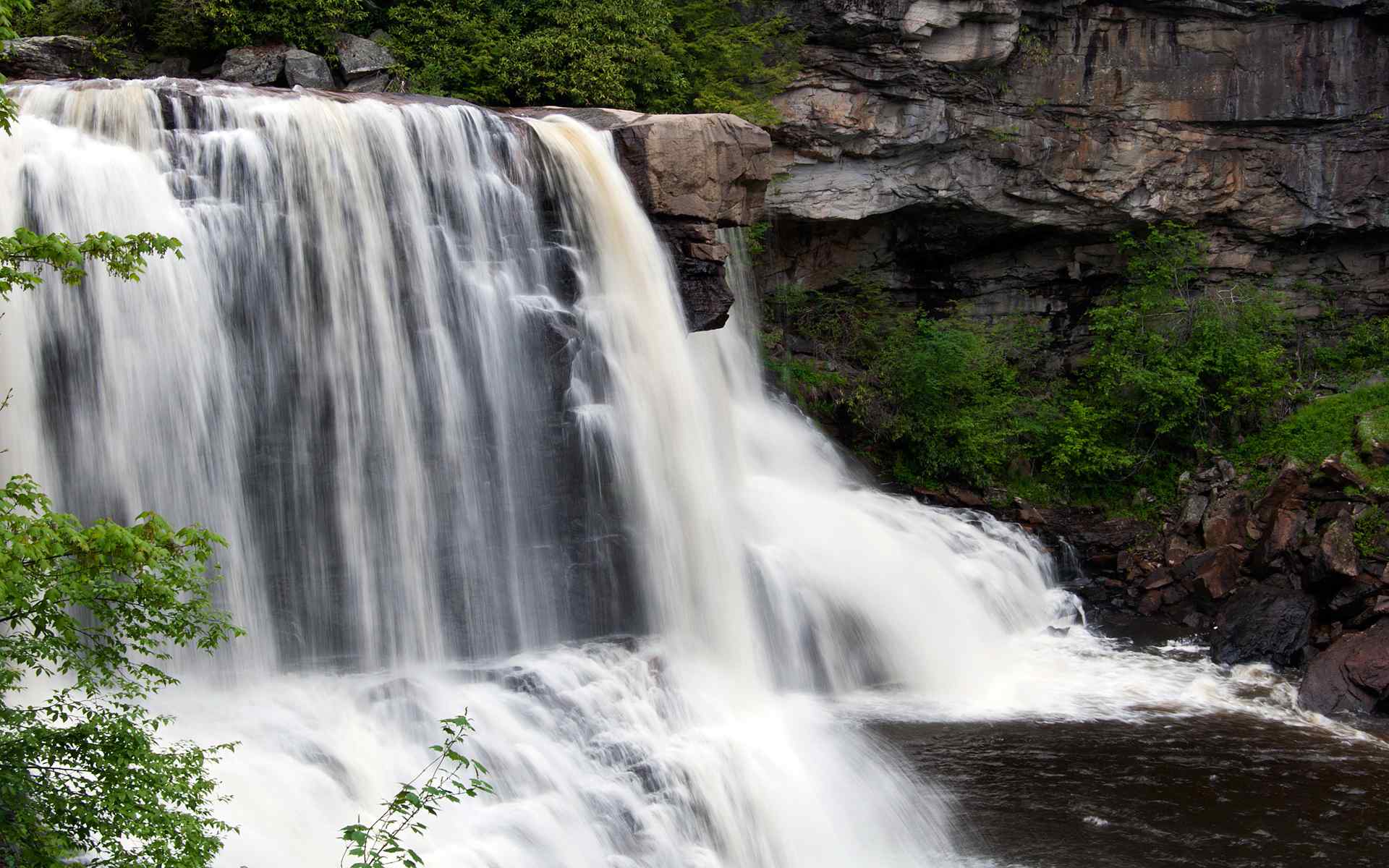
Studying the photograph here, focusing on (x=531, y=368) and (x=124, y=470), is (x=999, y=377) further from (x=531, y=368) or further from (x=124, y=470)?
(x=124, y=470)

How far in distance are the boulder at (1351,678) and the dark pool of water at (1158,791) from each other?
3.30 ft

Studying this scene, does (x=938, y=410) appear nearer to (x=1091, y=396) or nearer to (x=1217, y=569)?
(x=1091, y=396)

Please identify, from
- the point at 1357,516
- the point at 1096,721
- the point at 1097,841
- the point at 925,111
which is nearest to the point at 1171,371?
the point at 1357,516

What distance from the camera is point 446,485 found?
11.5m

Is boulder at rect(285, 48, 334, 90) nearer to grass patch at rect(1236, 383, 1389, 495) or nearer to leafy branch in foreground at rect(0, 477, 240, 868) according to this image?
leafy branch in foreground at rect(0, 477, 240, 868)

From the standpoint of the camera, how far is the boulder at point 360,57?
16578mm

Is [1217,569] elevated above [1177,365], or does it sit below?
below

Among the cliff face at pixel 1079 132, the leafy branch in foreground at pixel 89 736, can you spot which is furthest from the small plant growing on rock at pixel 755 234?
the leafy branch in foreground at pixel 89 736

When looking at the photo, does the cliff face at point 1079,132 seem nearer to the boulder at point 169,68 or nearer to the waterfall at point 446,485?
the waterfall at point 446,485

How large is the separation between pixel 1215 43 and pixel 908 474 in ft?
31.6

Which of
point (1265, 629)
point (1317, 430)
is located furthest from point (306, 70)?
point (1317, 430)

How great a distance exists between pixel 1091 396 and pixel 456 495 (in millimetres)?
13234

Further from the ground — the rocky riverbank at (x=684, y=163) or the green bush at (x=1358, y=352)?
the rocky riverbank at (x=684, y=163)

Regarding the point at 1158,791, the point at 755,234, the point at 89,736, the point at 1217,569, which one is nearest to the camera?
the point at 89,736
